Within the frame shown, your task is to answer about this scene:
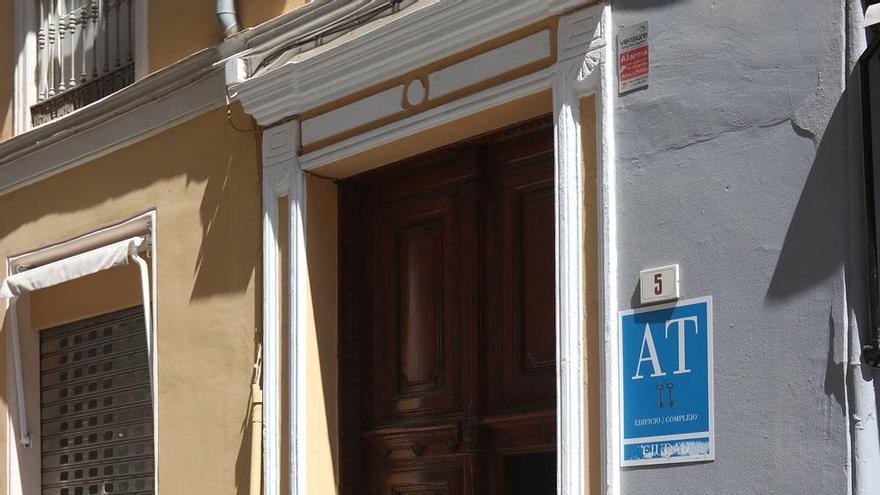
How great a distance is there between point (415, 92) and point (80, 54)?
3661 millimetres

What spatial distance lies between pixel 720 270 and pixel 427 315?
2275mm

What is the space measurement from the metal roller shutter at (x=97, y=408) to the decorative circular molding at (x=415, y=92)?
288cm

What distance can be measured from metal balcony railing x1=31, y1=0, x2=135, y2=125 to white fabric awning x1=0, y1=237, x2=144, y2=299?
3.67ft

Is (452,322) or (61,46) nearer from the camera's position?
(452,322)

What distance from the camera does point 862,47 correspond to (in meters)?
5.93

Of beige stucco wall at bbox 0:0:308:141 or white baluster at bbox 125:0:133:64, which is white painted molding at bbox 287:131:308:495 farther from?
white baluster at bbox 125:0:133:64

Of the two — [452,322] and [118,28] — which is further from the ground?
[118,28]

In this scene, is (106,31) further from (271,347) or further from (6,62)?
(271,347)

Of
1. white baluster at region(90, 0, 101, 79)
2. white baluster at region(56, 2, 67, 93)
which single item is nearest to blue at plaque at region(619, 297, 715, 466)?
white baluster at region(90, 0, 101, 79)

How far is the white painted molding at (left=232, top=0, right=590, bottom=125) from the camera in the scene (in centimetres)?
736

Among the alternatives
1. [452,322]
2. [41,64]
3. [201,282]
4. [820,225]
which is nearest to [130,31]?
[41,64]

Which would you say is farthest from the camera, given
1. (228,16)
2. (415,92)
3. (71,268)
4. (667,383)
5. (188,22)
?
(71,268)

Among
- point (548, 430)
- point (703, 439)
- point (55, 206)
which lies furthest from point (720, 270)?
point (55, 206)

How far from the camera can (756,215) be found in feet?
20.3
